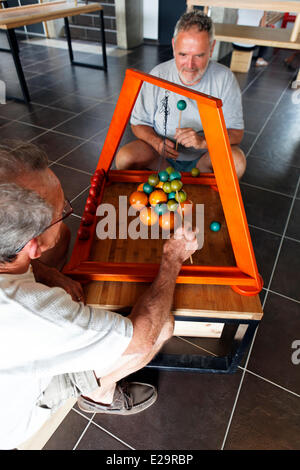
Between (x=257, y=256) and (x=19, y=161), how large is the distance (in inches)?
62.9

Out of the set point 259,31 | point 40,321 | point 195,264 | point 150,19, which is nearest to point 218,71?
point 195,264

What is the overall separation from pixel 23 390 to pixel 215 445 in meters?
0.83

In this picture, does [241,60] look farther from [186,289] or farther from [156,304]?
[156,304]

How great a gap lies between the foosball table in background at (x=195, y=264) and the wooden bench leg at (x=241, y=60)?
4425mm

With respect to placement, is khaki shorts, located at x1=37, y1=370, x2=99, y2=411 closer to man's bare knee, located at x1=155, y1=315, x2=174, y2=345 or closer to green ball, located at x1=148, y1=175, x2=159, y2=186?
man's bare knee, located at x1=155, y1=315, x2=174, y2=345

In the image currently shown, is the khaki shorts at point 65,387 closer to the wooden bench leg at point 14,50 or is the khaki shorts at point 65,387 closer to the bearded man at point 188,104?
the bearded man at point 188,104

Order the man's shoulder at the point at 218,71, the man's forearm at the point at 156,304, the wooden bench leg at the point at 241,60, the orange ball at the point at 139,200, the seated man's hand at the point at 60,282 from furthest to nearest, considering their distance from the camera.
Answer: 1. the wooden bench leg at the point at 241,60
2. the man's shoulder at the point at 218,71
3. the orange ball at the point at 139,200
4. the seated man's hand at the point at 60,282
5. the man's forearm at the point at 156,304

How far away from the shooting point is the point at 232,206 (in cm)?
99

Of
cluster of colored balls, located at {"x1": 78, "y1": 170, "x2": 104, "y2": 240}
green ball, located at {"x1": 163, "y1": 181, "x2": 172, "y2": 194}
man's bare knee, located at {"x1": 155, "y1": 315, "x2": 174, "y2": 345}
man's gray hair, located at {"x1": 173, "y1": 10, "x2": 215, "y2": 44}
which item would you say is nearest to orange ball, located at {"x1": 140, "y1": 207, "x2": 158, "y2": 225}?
green ball, located at {"x1": 163, "y1": 181, "x2": 172, "y2": 194}

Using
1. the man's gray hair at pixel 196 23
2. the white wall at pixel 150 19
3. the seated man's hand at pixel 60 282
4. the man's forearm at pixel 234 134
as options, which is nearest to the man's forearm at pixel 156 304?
the seated man's hand at pixel 60 282

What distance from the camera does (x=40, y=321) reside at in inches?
26.6

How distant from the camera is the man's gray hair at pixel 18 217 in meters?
0.65

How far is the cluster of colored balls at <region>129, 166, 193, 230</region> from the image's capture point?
4.09 feet
